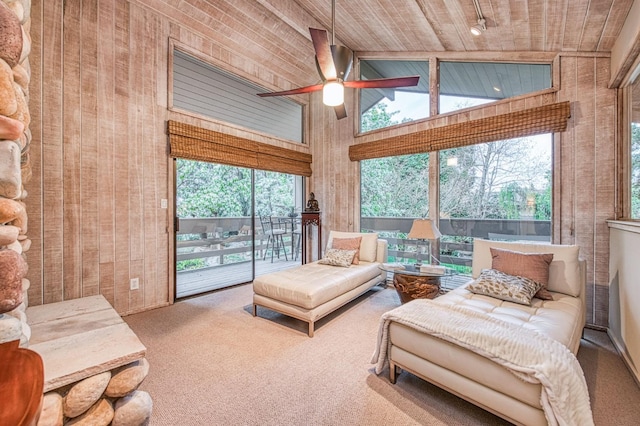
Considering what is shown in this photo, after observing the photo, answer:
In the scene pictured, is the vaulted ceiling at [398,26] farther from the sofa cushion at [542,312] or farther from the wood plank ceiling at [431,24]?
the sofa cushion at [542,312]

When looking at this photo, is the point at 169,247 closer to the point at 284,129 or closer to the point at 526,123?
the point at 284,129

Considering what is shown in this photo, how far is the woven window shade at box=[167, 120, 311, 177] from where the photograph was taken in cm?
371

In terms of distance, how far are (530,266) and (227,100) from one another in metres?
4.48

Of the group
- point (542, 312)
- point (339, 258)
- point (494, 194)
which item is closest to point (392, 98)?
point (494, 194)

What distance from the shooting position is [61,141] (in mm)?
2877

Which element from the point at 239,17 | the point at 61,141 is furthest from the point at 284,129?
the point at 61,141

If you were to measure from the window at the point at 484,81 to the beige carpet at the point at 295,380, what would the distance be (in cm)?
293

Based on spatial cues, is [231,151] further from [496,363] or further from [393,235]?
[496,363]

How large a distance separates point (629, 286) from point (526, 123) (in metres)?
1.96

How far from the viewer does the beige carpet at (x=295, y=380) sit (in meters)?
1.76

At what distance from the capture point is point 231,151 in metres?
4.32

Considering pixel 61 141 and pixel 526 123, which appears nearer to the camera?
pixel 61 141

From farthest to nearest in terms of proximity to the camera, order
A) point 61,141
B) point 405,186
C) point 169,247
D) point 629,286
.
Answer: point 405,186 < point 169,247 < point 61,141 < point 629,286

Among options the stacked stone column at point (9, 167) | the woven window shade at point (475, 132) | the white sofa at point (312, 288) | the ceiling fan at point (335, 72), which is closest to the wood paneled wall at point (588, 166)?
the woven window shade at point (475, 132)
